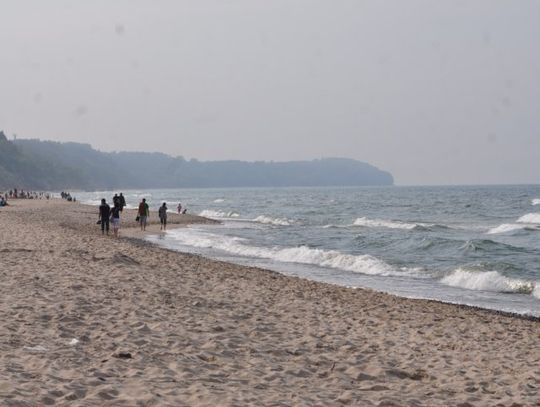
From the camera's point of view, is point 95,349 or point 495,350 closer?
point 95,349

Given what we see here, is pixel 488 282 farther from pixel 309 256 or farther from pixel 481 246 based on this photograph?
pixel 481 246

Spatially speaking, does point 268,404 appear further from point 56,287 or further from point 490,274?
point 490,274

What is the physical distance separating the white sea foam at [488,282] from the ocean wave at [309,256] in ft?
4.54

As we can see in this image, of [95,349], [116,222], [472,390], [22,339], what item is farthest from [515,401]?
[116,222]

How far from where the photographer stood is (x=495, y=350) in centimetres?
902

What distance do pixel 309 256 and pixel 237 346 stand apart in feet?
49.9

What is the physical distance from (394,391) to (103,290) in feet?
19.8

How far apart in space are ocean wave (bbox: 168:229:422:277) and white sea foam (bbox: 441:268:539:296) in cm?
138

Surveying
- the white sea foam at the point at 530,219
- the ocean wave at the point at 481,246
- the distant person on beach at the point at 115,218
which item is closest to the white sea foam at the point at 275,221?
the white sea foam at the point at 530,219

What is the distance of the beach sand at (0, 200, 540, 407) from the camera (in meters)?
6.08

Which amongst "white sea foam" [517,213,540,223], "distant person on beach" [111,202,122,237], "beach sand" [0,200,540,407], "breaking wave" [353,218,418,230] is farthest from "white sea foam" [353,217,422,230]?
"beach sand" [0,200,540,407]

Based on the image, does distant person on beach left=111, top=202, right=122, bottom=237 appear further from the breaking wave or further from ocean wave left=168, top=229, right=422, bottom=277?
the breaking wave

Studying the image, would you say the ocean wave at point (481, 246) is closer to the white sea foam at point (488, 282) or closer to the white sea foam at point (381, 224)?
the white sea foam at point (488, 282)

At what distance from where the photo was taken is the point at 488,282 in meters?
17.6
